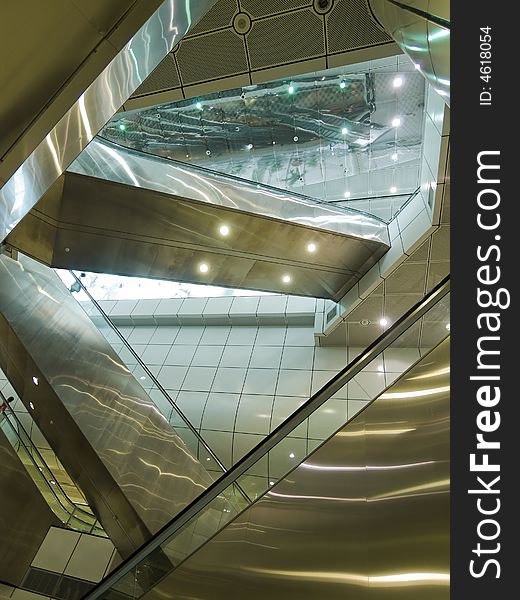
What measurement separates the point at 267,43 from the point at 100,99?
2.73 metres

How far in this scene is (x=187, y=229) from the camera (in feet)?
23.3

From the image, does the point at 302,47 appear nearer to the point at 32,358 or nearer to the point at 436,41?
the point at 436,41

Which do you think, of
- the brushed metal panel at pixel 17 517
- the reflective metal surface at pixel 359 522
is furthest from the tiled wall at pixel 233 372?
the reflective metal surface at pixel 359 522

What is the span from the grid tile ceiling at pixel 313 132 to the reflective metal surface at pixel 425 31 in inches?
191

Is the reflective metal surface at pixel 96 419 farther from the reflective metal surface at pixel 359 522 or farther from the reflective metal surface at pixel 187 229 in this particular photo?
the reflective metal surface at pixel 359 522

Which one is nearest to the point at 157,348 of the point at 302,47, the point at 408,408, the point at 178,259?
the point at 178,259

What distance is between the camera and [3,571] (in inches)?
204

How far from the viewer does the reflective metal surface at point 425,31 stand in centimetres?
263

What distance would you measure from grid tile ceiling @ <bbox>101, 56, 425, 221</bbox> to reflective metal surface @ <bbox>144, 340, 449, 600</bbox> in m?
8.20

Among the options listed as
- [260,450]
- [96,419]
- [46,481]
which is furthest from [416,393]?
[46,481]

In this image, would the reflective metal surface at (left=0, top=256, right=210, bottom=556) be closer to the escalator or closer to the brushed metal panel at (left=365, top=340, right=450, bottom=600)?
the escalator

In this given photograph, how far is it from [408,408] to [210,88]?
503 cm

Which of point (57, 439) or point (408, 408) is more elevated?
point (57, 439)

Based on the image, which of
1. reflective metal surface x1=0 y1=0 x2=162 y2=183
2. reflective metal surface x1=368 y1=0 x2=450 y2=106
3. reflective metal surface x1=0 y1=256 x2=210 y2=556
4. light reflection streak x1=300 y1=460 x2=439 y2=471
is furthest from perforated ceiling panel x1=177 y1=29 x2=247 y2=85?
light reflection streak x1=300 y1=460 x2=439 y2=471
